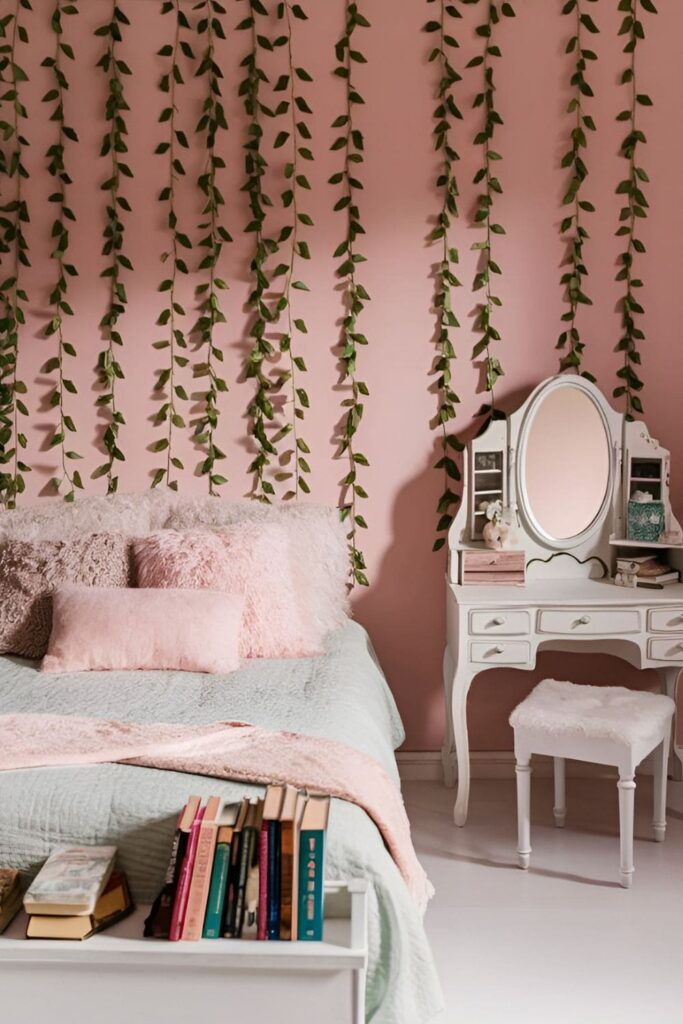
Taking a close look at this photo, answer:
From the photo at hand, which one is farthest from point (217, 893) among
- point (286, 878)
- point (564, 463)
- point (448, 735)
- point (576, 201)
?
point (576, 201)

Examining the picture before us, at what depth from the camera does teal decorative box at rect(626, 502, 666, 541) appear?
3.36 meters

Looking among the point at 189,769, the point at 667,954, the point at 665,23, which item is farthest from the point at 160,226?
the point at 667,954

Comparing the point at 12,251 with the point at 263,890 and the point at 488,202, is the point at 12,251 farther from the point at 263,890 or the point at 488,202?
the point at 263,890

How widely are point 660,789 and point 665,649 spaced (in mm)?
409

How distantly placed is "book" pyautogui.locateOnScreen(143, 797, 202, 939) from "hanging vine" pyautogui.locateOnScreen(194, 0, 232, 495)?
1.84 m

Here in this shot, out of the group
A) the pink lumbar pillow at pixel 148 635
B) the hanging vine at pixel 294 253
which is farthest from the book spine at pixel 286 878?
the hanging vine at pixel 294 253

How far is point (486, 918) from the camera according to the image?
2.61m

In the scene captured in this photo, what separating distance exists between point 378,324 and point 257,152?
0.67 meters

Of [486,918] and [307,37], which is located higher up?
[307,37]

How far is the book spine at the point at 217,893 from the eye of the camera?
1730mm

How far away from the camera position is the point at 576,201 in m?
3.44

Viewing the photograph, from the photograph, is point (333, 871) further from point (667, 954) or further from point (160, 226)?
point (160, 226)

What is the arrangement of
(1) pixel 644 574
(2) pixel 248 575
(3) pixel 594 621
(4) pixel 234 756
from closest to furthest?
1. (4) pixel 234 756
2. (2) pixel 248 575
3. (3) pixel 594 621
4. (1) pixel 644 574

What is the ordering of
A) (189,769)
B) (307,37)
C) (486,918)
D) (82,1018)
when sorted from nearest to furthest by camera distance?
(82,1018) → (189,769) → (486,918) → (307,37)
